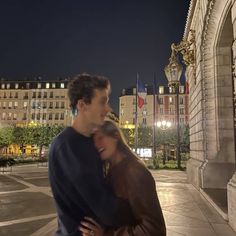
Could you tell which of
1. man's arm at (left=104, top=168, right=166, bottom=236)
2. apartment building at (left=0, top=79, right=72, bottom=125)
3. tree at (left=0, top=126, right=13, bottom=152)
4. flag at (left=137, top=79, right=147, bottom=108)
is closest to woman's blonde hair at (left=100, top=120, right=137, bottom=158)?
man's arm at (left=104, top=168, right=166, bottom=236)

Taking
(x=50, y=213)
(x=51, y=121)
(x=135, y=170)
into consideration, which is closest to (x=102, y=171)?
(x=135, y=170)

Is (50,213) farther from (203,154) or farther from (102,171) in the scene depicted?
(102,171)

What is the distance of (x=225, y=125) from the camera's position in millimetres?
10922

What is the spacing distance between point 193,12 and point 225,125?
6.38m

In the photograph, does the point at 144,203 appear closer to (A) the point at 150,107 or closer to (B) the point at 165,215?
(B) the point at 165,215

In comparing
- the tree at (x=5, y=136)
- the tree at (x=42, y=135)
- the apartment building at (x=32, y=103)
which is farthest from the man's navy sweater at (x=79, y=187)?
the apartment building at (x=32, y=103)

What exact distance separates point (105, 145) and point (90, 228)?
1.34 feet

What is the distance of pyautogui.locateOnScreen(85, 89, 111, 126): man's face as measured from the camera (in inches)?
64.0

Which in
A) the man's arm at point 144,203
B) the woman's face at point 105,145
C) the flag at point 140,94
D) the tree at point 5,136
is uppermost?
Result: the flag at point 140,94

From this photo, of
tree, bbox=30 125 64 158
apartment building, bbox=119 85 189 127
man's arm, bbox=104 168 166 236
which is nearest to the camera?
man's arm, bbox=104 168 166 236

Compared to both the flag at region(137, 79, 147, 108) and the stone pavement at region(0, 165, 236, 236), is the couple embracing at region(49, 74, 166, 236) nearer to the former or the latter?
the stone pavement at region(0, 165, 236, 236)

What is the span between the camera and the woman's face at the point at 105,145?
1.47 m

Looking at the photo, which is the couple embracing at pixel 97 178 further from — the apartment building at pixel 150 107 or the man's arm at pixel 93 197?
the apartment building at pixel 150 107

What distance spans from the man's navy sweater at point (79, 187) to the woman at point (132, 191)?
0.12 ft
